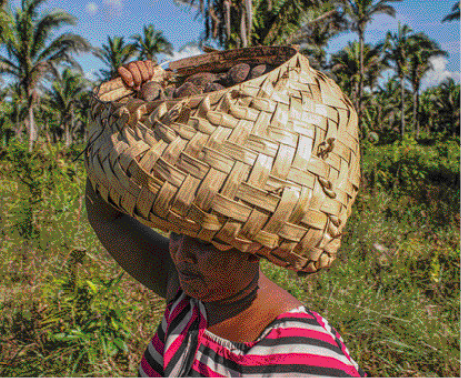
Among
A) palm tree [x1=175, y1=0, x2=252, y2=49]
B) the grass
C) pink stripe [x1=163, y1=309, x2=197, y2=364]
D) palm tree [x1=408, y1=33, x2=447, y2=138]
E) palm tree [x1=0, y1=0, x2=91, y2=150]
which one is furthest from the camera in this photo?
palm tree [x1=408, y1=33, x2=447, y2=138]

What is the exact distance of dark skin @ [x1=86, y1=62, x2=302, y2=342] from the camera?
1.01 meters

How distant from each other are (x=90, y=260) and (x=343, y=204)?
2595 millimetres

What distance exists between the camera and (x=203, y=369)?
103 centimetres

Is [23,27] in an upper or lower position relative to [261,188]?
upper

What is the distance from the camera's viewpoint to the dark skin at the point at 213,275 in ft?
3.33

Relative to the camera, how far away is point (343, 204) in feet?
2.78

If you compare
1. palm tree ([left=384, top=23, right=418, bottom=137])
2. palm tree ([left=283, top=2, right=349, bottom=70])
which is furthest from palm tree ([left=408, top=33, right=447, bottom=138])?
palm tree ([left=283, top=2, right=349, bottom=70])

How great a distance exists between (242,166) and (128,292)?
263cm

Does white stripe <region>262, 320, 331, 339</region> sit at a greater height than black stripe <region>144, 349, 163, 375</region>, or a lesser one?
greater

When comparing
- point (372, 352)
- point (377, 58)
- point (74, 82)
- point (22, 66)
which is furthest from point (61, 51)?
point (372, 352)

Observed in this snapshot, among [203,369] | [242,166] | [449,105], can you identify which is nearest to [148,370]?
[203,369]

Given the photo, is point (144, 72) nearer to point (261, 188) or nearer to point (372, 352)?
point (261, 188)

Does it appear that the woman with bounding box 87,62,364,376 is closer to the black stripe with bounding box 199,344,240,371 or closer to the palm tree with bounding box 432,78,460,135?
the black stripe with bounding box 199,344,240,371

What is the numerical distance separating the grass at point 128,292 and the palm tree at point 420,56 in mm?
23293
